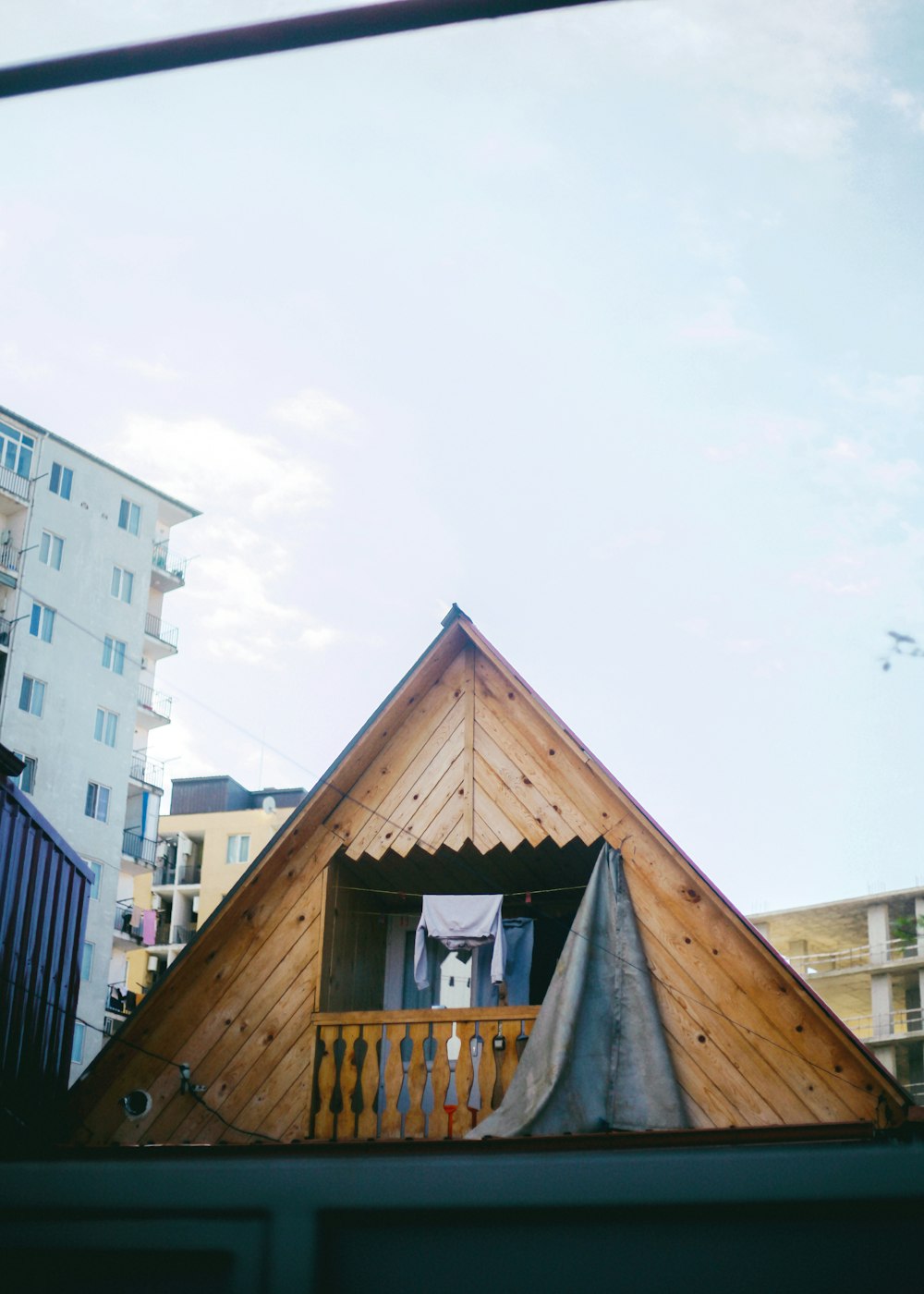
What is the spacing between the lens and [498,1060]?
11555mm

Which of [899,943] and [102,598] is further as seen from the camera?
[899,943]

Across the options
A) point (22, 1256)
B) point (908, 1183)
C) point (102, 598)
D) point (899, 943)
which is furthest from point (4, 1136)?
point (899, 943)

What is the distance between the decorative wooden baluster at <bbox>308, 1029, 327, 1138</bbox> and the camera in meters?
11.7

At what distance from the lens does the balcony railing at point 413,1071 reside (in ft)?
37.6

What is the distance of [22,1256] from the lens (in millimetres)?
2262

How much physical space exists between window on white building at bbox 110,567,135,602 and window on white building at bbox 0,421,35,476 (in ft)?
19.4

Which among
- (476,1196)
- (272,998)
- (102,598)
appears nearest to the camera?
(476,1196)

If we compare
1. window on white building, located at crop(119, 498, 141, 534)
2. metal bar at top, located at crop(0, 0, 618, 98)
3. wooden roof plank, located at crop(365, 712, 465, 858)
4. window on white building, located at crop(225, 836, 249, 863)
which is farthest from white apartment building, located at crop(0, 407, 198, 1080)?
metal bar at top, located at crop(0, 0, 618, 98)

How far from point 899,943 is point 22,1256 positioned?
3339 inches

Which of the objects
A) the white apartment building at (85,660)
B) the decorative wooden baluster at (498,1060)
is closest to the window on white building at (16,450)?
the white apartment building at (85,660)

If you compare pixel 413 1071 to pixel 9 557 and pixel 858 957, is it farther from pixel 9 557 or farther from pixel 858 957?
pixel 858 957

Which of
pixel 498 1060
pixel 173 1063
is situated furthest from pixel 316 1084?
pixel 498 1060

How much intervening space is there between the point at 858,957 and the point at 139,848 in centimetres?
5068

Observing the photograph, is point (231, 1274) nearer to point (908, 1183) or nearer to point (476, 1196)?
point (476, 1196)
